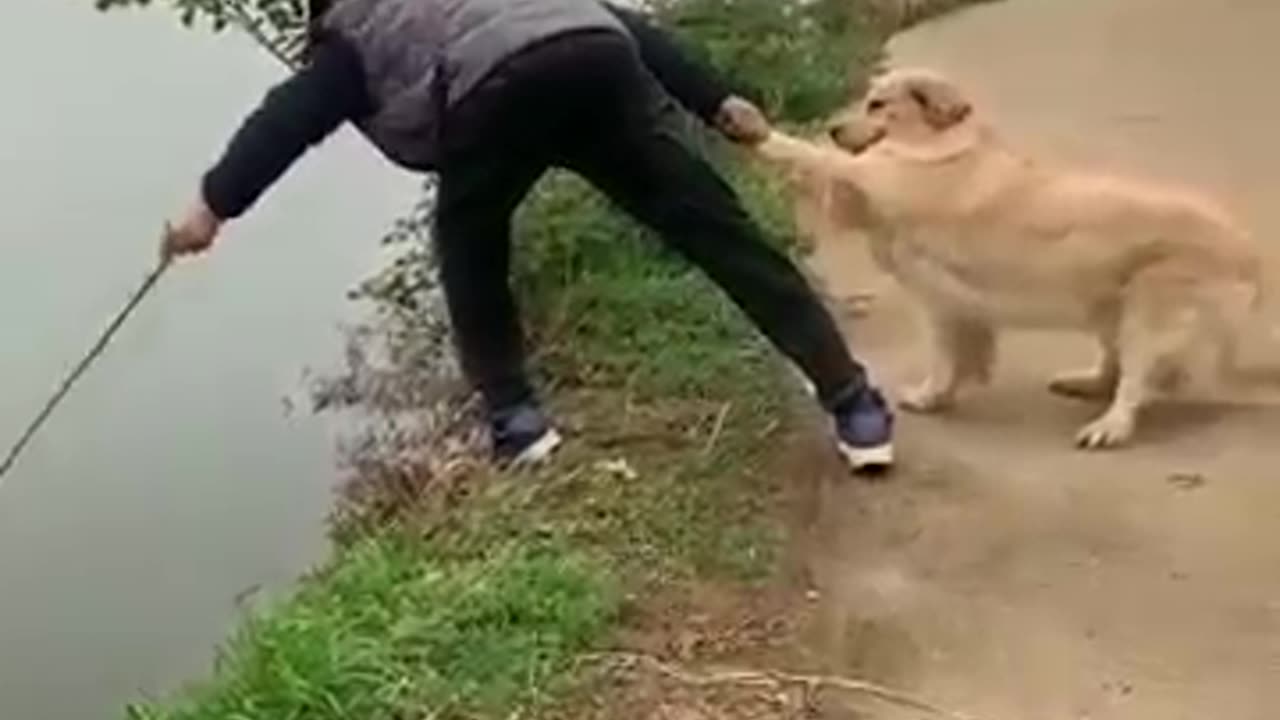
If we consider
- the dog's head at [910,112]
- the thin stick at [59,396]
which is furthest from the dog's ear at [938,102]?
the thin stick at [59,396]

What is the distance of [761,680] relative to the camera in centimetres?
473

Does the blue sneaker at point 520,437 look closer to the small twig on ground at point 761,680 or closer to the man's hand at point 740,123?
the man's hand at point 740,123

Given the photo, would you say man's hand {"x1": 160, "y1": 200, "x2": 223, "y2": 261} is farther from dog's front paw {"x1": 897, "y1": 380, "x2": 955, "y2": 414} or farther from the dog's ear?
dog's front paw {"x1": 897, "y1": 380, "x2": 955, "y2": 414}

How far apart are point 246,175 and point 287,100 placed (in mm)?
150

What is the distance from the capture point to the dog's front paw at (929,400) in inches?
239

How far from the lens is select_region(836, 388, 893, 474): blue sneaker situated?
562cm

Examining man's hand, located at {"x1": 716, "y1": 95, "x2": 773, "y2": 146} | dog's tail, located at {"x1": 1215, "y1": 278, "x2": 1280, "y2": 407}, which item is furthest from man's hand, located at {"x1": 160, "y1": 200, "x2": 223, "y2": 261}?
dog's tail, located at {"x1": 1215, "y1": 278, "x2": 1280, "y2": 407}

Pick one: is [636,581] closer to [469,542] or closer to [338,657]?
[469,542]

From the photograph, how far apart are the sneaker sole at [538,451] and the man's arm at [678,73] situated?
0.65 m

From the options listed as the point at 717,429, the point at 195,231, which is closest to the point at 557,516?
the point at 717,429

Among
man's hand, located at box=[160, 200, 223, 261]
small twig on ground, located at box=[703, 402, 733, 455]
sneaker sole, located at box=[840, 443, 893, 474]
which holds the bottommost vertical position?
sneaker sole, located at box=[840, 443, 893, 474]

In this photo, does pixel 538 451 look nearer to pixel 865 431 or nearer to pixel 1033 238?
pixel 865 431

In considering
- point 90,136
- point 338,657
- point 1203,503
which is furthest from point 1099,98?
point 338,657

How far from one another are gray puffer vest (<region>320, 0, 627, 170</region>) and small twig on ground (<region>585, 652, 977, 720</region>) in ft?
3.44
